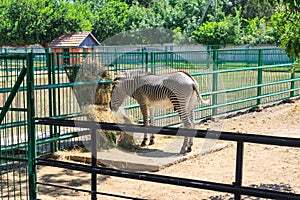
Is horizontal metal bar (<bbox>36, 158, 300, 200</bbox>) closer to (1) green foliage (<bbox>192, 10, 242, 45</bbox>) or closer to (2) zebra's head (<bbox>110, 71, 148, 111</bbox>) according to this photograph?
(2) zebra's head (<bbox>110, 71, 148, 111</bbox>)

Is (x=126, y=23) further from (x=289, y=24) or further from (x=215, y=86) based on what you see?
(x=289, y=24)

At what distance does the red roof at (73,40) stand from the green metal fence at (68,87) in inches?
886

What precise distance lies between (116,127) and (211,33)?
3323cm

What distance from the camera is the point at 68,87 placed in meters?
9.72

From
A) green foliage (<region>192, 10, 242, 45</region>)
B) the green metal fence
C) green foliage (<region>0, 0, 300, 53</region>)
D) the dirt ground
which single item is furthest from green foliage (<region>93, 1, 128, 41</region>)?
the dirt ground

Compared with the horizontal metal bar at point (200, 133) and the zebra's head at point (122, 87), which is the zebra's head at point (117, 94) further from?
the horizontal metal bar at point (200, 133)

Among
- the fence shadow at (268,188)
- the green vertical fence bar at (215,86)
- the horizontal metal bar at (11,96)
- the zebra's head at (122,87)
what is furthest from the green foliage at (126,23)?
the horizontal metal bar at (11,96)

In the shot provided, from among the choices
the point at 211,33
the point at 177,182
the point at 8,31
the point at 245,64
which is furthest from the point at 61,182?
the point at 8,31

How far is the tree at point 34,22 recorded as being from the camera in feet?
126

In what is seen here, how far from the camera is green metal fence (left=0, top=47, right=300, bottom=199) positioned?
4.60 metres

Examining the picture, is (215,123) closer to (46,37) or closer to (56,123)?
(56,123)

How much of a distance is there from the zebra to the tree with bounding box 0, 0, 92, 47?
30.8 meters

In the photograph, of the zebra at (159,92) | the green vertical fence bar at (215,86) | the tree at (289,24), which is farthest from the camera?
the green vertical fence bar at (215,86)

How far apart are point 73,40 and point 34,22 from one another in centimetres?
353
